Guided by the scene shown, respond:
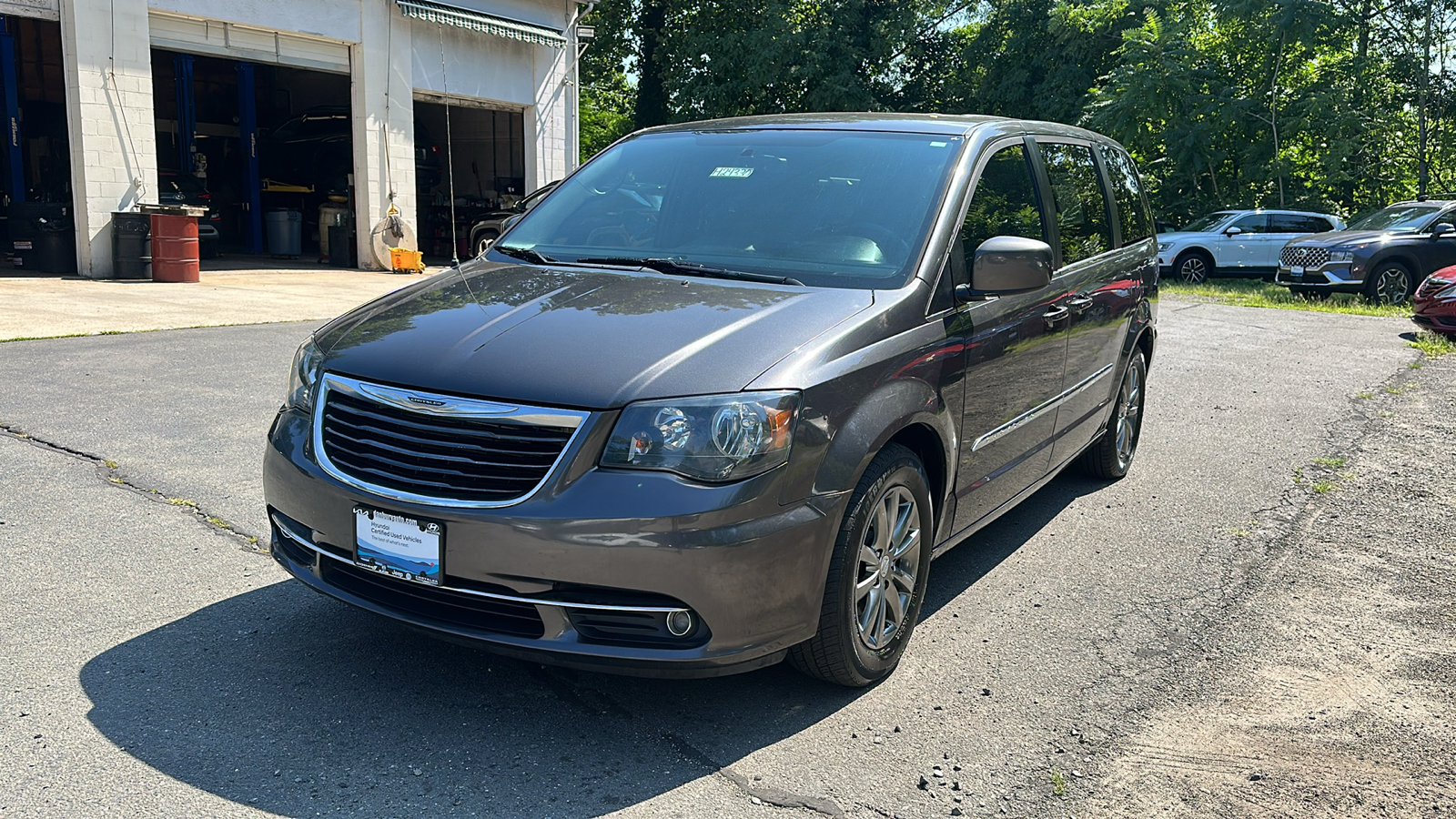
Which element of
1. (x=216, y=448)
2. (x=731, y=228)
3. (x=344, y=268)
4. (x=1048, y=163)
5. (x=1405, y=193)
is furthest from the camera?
(x=1405, y=193)

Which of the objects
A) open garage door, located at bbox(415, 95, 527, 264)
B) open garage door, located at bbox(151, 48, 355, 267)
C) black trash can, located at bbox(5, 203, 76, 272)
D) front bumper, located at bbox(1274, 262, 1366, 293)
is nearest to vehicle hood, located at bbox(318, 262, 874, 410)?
black trash can, located at bbox(5, 203, 76, 272)

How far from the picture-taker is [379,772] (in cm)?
298

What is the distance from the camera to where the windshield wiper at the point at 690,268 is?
390cm

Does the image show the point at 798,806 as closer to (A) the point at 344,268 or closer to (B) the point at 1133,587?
(B) the point at 1133,587

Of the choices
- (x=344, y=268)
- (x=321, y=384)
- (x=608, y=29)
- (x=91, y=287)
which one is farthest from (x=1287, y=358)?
(x=608, y=29)

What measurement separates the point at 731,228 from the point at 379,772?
220cm

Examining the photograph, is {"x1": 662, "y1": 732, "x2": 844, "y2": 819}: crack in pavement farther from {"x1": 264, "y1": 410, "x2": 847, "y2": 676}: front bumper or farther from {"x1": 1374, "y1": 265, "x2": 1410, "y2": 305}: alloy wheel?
{"x1": 1374, "y1": 265, "x2": 1410, "y2": 305}: alloy wheel

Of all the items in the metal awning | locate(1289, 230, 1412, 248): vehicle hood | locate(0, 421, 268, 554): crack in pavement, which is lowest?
locate(0, 421, 268, 554): crack in pavement

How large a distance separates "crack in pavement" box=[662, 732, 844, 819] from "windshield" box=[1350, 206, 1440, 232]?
59.5 ft

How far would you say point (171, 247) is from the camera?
51.5 feet

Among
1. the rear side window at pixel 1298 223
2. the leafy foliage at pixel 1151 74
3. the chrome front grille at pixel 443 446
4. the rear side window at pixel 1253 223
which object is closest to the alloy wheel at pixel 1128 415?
the chrome front grille at pixel 443 446

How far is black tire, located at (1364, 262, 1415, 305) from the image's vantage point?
695 inches

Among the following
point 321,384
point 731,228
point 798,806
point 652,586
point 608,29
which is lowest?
point 798,806

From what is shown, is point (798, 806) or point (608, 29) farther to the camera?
point (608, 29)
